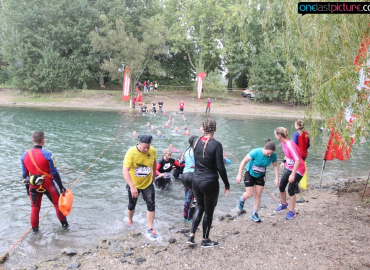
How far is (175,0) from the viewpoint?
41.5 m

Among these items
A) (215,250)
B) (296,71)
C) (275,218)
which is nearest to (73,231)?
(215,250)

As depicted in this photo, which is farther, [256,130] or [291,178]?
[256,130]

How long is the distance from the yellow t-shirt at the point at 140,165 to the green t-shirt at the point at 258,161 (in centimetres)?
193

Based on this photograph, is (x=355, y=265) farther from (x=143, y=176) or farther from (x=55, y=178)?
(x=55, y=178)

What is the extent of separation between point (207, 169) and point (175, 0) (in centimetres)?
4186

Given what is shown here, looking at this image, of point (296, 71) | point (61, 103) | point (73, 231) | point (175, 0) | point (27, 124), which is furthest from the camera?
point (175, 0)

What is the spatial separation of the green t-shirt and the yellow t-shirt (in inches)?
76.1

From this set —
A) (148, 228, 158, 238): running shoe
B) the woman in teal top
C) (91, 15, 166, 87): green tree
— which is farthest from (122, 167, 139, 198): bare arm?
(91, 15, 166, 87): green tree

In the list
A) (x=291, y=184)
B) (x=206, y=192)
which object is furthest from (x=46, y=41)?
(x=206, y=192)

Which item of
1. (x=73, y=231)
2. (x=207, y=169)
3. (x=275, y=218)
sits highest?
(x=207, y=169)

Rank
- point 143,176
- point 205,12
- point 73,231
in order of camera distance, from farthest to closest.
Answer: point 205,12
point 73,231
point 143,176

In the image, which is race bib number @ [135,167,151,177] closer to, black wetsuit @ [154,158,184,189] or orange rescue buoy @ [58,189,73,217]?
orange rescue buoy @ [58,189,73,217]

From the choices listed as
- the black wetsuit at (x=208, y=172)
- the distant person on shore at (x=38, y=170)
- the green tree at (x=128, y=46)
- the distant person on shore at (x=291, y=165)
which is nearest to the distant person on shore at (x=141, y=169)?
the black wetsuit at (x=208, y=172)

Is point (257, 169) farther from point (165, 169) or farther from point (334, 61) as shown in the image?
point (165, 169)
